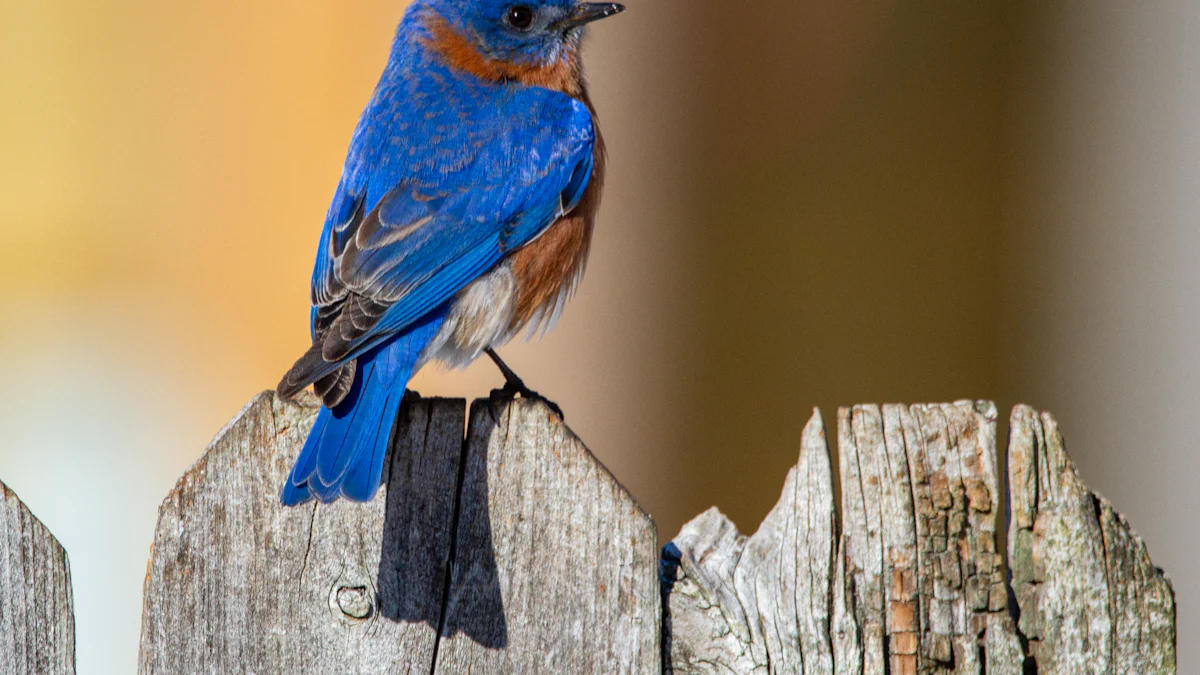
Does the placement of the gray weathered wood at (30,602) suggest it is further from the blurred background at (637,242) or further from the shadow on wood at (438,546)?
the blurred background at (637,242)

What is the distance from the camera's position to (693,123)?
513 centimetres

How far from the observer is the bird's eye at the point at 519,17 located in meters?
4.18

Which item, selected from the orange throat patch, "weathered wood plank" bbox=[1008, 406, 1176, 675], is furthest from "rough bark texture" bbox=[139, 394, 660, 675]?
the orange throat patch

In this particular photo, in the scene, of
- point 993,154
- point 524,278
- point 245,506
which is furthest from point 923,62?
point 245,506

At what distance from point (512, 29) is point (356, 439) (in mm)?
2283

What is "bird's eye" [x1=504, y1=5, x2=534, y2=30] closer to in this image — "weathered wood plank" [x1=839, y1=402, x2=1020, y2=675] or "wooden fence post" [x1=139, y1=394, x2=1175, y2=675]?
"wooden fence post" [x1=139, y1=394, x2=1175, y2=675]

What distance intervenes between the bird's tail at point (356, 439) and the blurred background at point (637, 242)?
5.98ft

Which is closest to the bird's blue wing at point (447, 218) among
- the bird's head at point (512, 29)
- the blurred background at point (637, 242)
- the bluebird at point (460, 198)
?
the bluebird at point (460, 198)

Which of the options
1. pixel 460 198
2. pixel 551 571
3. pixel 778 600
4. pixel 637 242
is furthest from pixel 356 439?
pixel 637 242

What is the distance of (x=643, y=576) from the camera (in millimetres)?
→ 2102

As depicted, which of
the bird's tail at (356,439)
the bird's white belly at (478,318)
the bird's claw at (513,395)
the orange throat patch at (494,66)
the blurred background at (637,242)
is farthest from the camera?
the blurred background at (637,242)

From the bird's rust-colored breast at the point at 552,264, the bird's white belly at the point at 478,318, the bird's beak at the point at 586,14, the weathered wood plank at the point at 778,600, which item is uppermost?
the bird's beak at the point at 586,14

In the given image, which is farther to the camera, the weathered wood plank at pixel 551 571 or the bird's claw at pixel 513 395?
the bird's claw at pixel 513 395

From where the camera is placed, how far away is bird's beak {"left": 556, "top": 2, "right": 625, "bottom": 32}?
13.6 ft
